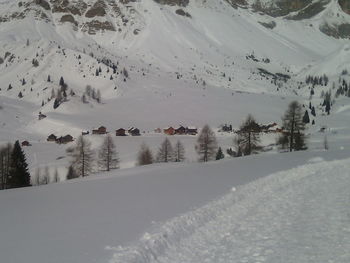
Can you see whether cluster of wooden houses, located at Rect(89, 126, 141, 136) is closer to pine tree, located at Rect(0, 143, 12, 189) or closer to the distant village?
the distant village

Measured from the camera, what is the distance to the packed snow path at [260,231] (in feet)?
46.6

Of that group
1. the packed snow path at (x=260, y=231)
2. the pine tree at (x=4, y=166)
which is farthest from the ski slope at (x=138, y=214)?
the pine tree at (x=4, y=166)

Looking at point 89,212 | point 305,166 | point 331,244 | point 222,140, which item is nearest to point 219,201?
point 89,212

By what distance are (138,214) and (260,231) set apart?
6025 millimetres

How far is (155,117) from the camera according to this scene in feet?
625

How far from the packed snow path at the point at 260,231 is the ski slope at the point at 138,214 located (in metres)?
0.06

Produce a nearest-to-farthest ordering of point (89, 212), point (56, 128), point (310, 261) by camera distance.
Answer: point (310, 261)
point (89, 212)
point (56, 128)

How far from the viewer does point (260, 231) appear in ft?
56.3

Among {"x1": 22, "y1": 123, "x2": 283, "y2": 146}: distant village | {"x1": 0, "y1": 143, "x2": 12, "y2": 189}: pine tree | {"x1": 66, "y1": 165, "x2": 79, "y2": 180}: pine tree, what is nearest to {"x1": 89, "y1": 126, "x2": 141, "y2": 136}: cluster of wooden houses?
{"x1": 22, "y1": 123, "x2": 283, "y2": 146}: distant village

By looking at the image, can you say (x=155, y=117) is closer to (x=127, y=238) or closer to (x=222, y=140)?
(x=222, y=140)

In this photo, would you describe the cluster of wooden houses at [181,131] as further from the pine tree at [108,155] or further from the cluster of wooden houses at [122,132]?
the pine tree at [108,155]

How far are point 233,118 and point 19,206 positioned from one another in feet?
569

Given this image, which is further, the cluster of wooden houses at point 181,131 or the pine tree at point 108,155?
the cluster of wooden houses at point 181,131

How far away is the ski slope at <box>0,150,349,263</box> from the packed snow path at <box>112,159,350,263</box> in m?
0.06
